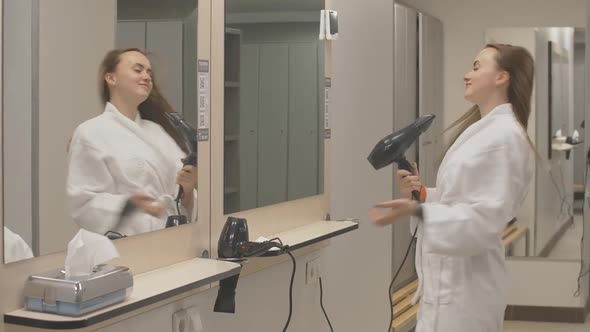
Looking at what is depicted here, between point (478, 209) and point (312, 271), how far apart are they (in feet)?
3.65

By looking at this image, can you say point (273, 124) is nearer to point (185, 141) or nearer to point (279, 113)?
point (279, 113)

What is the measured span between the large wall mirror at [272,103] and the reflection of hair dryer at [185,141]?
24 centimetres

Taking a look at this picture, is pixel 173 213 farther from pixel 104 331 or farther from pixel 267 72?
pixel 267 72

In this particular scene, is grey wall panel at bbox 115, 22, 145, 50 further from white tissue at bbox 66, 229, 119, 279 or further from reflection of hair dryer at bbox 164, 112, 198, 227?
white tissue at bbox 66, 229, 119, 279

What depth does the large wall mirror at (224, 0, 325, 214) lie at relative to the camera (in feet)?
9.41

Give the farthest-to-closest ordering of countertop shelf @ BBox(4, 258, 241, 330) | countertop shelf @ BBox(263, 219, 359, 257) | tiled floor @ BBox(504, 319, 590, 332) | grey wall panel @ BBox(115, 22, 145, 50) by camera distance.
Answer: tiled floor @ BBox(504, 319, 590, 332)
countertop shelf @ BBox(263, 219, 359, 257)
grey wall panel @ BBox(115, 22, 145, 50)
countertop shelf @ BBox(4, 258, 241, 330)

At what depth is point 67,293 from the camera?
1.80 meters

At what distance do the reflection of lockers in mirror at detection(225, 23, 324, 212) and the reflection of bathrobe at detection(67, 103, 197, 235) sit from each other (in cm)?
50

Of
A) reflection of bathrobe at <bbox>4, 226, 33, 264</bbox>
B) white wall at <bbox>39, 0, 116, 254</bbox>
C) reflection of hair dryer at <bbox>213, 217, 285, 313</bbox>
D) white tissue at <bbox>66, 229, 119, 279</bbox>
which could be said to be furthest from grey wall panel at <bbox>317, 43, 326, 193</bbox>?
reflection of bathrobe at <bbox>4, 226, 33, 264</bbox>

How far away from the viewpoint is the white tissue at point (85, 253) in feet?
6.13

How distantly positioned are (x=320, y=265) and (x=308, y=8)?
1.13m

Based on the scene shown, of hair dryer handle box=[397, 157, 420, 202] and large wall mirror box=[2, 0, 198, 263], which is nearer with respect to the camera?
large wall mirror box=[2, 0, 198, 263]

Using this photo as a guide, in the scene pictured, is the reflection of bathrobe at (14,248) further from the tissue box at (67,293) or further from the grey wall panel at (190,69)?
the grey wall panel at (190,69)

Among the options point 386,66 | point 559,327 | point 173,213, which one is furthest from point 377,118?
point 559,327
